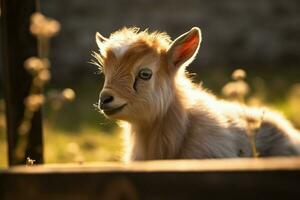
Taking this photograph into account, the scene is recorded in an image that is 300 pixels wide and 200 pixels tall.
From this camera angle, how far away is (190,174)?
2.46m

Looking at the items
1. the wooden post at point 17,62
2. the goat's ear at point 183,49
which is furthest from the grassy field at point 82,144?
the wooden post at point 17,62

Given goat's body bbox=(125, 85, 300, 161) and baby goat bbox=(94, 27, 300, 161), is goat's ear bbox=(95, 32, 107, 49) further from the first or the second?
goat's body bbox=(125, 85, 300, 161)

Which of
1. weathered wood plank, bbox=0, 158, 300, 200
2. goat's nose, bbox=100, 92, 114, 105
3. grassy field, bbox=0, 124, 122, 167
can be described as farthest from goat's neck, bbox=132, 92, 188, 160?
weathered wood plank, bbox=0, 158, 300, 200

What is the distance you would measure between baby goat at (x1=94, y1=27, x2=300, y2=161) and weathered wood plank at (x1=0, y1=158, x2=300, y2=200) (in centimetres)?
242

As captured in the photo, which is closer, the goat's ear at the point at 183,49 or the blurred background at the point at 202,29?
the goat's ear at the point at 183,49

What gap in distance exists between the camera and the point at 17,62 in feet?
17.5

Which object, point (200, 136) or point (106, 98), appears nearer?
point (106, 98)

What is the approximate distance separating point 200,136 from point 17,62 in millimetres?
1516

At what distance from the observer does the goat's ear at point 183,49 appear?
5562mm

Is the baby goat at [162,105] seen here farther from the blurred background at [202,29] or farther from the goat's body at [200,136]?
the blurred background at [202,29]

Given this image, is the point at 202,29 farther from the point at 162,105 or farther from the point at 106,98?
the point at 106,98

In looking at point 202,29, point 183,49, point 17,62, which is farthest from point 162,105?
point 202,29

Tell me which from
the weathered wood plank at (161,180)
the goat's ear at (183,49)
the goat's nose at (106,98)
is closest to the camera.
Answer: the weathered wood plank at (161,180)

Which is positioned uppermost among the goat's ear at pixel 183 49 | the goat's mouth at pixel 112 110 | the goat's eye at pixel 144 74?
the goat's ear at pixel 183 49
